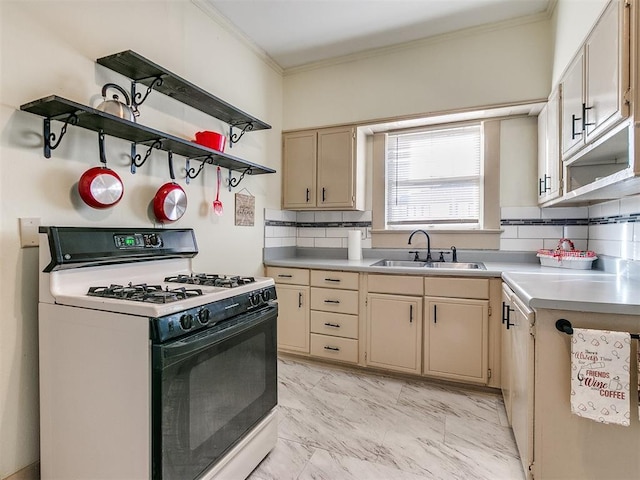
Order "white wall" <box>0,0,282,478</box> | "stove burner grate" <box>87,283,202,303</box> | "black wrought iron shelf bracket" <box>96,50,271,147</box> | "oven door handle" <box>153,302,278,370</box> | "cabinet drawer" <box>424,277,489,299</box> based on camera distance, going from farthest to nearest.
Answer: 1. "cabinet drawer" <box>424,277,489,299</box>
2. "black wrought iron shelf bracket" <box>96,50,271,147</box>
3. "white wall" <box>0,0,282,478</box>
4. "stove burner grate" <box>87,283,202,303</box>
5. "oven door handle" <box>153,302,278,370</box>

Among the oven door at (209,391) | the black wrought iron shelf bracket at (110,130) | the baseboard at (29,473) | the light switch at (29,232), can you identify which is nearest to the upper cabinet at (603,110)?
the oven door at (209,391)

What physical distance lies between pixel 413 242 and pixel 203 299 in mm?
2255

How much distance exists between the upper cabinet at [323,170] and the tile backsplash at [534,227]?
261mm

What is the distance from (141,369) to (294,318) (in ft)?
6.05

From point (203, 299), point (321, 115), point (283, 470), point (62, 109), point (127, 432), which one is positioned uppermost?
point (321, 115)

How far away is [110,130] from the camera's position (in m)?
1.67

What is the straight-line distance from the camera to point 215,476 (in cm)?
136

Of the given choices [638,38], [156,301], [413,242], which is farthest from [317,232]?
[638,38]

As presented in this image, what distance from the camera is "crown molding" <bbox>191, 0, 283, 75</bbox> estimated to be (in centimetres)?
236

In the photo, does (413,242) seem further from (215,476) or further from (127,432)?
(127,432)

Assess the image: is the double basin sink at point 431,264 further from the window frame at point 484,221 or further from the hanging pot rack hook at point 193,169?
the hanging pot rack hook at point 193,169

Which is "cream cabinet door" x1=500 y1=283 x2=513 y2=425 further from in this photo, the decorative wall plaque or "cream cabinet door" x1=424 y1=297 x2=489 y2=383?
the decorative wall plaque

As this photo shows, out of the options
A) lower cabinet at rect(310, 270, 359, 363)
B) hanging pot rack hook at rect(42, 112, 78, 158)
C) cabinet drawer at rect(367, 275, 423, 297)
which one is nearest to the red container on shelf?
hanging pot rack hook at rect(42, 112, 78, 158)

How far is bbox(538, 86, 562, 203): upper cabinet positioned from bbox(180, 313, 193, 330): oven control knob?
7.16 ft
